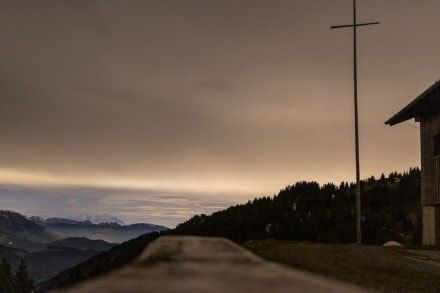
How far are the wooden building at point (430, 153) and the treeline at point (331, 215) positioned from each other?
25.0m

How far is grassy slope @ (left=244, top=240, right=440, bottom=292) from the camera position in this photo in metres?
12.9

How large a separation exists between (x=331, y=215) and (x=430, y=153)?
5611 centimetres

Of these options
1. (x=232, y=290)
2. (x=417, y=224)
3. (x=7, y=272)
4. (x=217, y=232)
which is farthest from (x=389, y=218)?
(x=7, y=272)

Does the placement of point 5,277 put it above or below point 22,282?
above

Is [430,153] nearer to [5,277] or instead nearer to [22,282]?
[5,277]

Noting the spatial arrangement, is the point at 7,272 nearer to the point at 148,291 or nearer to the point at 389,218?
the point at 389,218

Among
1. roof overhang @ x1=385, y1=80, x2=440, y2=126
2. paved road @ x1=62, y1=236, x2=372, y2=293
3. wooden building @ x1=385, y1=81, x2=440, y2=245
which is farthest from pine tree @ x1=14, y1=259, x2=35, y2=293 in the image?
paved road @ x1=62, y1=236, x2=372, y2=293

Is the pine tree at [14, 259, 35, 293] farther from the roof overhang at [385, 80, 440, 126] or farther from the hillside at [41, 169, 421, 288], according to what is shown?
the roof overhang at [385, 80, 440, 126]

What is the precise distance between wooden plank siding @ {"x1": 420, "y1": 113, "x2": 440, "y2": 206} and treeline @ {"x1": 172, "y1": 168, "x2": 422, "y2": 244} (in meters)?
25.5

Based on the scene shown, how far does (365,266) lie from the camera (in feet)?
53.2

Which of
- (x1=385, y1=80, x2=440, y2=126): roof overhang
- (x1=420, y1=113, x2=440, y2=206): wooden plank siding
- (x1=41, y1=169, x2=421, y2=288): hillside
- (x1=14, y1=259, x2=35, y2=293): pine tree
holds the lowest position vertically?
(x1=14, y1=259, x2=35, y2=293): pine tree

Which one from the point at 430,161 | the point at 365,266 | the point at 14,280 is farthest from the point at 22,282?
the point at 365,266

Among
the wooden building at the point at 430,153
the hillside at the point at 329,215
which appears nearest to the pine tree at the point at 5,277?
the hillside at the point at 329,215

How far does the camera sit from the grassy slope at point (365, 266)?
42.2ft
